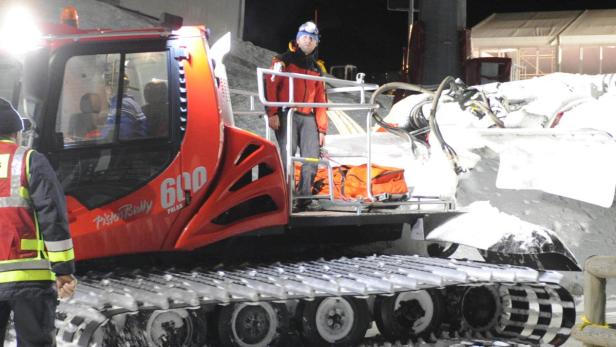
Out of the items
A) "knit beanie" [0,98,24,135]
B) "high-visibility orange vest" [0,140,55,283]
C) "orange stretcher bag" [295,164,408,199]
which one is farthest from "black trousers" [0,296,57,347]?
"orange stretcher bag" [295,164,408,199]

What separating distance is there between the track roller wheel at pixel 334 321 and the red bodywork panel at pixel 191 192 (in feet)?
2.28

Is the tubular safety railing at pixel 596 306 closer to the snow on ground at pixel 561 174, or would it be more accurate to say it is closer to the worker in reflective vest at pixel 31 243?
the worker in reflective vest at pixel 31 243

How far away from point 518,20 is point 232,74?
1202 centimetres

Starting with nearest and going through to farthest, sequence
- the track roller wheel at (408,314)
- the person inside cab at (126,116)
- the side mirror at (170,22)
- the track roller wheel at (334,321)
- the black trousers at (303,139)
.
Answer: the person inside cab at (126,116) → the side mirror at (170,22) → the track roller wheel at (334,321) → the track roller wheel at (408,314) → the black trousers at (303,139)

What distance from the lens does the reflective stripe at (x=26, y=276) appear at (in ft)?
16.0

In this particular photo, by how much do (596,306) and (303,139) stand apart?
3024 millimetres

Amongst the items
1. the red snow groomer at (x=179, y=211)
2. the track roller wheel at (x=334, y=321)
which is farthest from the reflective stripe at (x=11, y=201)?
the track roller wheel at (x=334, y=321)

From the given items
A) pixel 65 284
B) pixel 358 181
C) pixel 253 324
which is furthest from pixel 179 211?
pixel 358 181

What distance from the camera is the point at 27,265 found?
4.91 meters

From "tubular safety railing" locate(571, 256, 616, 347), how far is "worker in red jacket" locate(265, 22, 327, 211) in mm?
2707

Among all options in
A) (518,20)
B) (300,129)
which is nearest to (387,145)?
(300,129)

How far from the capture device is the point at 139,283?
6199 millimetres

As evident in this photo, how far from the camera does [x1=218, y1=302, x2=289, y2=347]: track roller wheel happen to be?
6617 mm

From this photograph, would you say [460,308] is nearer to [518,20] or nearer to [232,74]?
[232,74]
